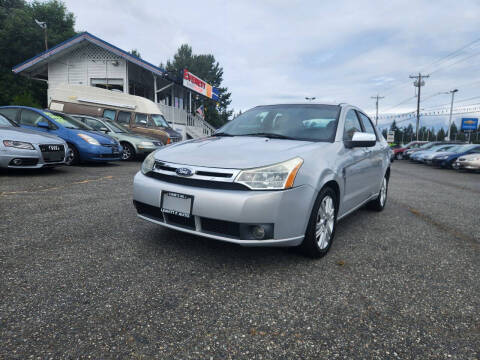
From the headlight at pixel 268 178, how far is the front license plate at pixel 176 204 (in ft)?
1.39

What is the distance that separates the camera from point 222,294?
7.07ft

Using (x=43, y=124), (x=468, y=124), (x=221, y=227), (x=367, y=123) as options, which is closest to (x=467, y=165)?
(x=367, y=123)

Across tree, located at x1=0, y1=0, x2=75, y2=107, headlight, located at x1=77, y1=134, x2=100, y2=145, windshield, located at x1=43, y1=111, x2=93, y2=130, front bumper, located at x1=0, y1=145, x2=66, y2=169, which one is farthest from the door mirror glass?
tree, located at x1=0, y1=0, x2=75, y2=107

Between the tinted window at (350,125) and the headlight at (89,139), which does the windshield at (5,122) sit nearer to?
the headlight at (89,139)

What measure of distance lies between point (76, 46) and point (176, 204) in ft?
66.5

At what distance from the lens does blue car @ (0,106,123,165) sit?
25.4 feet

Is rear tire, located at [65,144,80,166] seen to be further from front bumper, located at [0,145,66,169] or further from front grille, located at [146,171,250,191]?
front grille, located at [146,171,250,191]

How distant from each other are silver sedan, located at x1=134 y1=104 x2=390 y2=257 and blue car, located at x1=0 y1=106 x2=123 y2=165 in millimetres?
5915

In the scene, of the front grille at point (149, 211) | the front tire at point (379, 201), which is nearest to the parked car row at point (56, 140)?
the front grille at point (149, 211)

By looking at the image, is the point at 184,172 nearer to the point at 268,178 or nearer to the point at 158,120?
the point at 268,178

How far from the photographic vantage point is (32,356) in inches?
59.1

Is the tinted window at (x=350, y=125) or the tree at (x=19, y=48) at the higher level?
the tree at (x=19, y=48)

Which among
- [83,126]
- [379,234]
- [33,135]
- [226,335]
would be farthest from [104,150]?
[226,335]

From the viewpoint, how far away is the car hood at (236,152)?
97.3 inches
